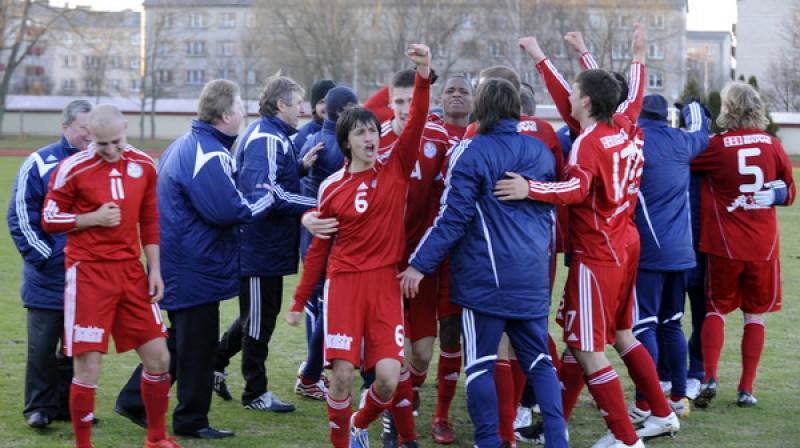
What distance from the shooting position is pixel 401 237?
5844 mm

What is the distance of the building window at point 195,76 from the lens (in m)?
103

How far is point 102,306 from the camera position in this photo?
18.7 ft

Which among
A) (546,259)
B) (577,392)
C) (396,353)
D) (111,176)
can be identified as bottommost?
(577,392)

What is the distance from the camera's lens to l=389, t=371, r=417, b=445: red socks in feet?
19.9

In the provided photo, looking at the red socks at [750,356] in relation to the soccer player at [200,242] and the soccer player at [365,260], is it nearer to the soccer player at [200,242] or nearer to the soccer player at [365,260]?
the soccer player at [365,260]

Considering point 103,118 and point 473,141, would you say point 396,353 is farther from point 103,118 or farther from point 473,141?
point 103,118

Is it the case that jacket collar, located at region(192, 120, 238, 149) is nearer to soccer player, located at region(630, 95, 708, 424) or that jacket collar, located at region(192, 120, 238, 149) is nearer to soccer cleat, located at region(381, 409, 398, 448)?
soccer cleat, located at region(381, 409, 398, 448)

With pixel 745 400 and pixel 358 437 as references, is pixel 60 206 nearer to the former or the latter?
pixel 358 437

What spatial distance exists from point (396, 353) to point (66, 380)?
2410 millimetres

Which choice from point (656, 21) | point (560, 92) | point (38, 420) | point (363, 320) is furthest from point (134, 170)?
point (656, 21)

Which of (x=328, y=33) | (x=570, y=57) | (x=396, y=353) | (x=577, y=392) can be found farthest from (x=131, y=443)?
(x=328, y=33)

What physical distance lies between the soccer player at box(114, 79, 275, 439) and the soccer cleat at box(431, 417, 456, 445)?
4.20ft

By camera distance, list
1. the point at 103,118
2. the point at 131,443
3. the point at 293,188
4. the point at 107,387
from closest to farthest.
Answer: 1. the point at 103,118
2. the point at 131,443
3. the point at 293,188
4. the point at 107,387

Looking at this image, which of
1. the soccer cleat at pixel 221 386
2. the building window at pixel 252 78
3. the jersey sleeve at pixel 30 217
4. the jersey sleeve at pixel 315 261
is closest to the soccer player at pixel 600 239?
the jersey sleeve at pixel 315 261
